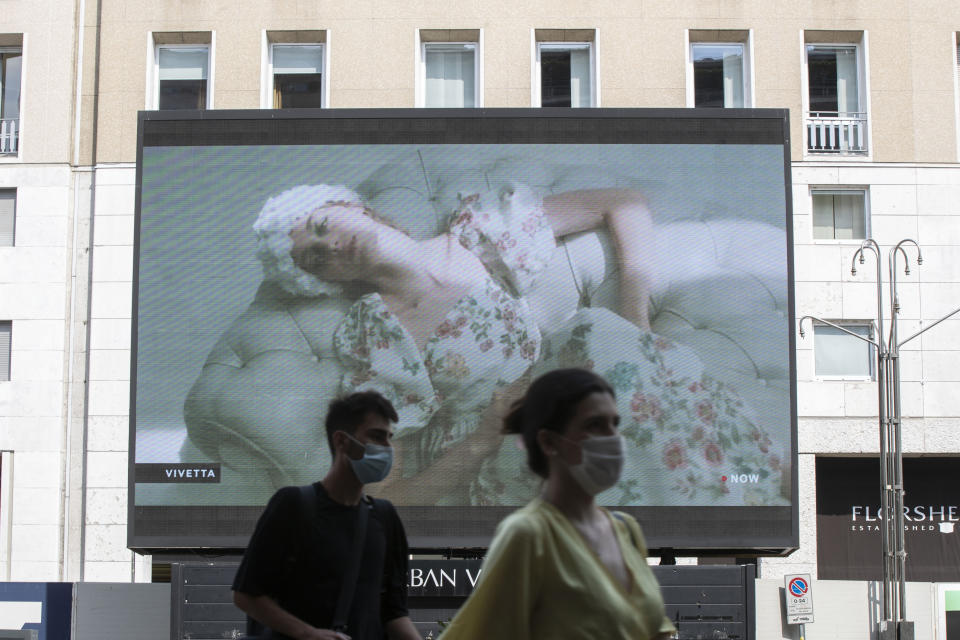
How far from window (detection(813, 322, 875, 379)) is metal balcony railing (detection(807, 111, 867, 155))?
280cm

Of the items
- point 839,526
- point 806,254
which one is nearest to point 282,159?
point 806,254

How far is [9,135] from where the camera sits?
70.5ft

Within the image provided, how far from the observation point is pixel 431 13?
68.6 feet

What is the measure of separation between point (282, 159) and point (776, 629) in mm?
7987

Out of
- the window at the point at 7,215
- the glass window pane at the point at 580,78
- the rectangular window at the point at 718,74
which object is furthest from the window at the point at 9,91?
the rectangular window at the point at 718,74

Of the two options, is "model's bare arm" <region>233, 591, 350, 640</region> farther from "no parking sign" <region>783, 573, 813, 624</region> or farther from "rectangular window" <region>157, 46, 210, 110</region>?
"rectangular window" <region>157, 46, 210, 110</region>

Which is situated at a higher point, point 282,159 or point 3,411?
point 282,159

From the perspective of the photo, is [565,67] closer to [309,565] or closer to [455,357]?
[455,357]

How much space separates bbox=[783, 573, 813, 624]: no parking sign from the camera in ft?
51.3

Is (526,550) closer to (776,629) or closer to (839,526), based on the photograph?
(776,629)

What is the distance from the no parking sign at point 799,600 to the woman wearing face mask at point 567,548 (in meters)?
13.3

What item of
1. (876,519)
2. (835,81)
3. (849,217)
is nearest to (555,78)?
(835,81)

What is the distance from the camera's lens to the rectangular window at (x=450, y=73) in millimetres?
20922

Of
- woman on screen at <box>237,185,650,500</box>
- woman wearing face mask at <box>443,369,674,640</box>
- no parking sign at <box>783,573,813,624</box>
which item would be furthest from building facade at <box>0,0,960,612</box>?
woman wearing face mask at <box>443,369,674,640</box>
